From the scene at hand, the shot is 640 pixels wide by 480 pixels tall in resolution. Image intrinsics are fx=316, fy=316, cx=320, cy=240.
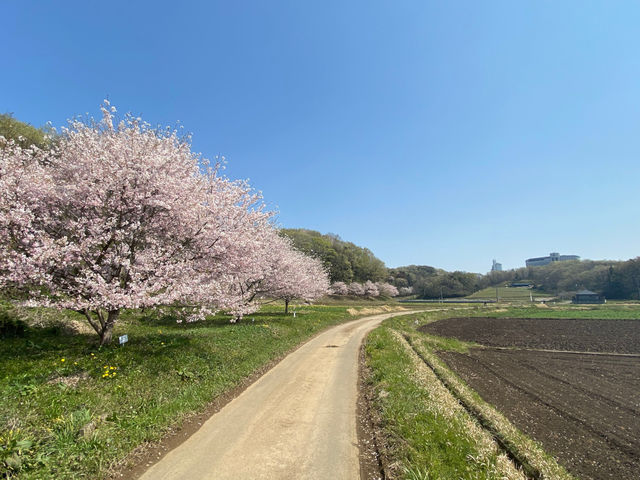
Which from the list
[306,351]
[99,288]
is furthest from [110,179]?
[306,351]

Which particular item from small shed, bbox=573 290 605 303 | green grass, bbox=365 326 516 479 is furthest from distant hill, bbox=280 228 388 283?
green grass, bbox=365 326 516 479

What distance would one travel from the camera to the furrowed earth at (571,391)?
32.1 ft

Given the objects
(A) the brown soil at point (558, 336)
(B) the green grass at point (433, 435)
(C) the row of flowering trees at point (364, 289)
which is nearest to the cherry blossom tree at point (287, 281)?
(A) the brown soil at point (558, 336)

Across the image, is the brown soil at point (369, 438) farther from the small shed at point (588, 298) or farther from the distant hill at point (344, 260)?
the small shed at point (588, 298)

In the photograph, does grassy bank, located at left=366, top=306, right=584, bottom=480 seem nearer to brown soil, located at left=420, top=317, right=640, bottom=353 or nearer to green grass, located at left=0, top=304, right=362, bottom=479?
green grass, located at left=0, top=304, right=362, bottom=479

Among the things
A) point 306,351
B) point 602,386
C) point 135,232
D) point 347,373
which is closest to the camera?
point 135,232

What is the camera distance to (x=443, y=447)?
7.20 metres

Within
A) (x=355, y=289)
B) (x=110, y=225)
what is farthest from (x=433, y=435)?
(x=355, y=289)

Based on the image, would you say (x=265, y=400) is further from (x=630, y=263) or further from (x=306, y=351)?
(x=630, y=263)

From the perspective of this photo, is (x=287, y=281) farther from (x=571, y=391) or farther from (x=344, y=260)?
(x=344, y=260)

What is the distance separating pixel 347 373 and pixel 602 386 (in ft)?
44.6

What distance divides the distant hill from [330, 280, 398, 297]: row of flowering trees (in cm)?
329

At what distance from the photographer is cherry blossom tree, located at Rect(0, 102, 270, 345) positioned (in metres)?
10.0

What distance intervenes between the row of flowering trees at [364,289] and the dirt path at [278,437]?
83392mm
